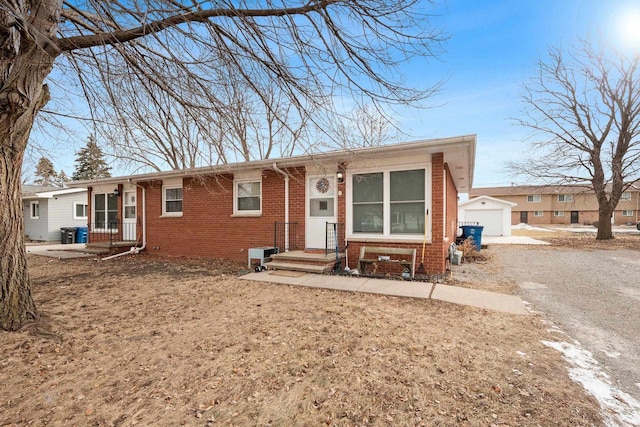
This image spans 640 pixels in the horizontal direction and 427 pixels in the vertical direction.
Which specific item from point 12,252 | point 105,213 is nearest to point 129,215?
point 105,213

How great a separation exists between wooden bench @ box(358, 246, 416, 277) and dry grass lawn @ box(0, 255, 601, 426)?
5.79 feet

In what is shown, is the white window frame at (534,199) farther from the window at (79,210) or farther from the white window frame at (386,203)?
the window at (79,210)

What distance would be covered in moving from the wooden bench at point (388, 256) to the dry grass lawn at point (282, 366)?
5.79ft

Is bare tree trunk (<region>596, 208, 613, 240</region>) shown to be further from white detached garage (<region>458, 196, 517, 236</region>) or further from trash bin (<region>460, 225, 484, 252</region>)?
trash bin (<region>460, 225, 484, 252</region>)

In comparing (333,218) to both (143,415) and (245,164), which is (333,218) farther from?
(143,415)

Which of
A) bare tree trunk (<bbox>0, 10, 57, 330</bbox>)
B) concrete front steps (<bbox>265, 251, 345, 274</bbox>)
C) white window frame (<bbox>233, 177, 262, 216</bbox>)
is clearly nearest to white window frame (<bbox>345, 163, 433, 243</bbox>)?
concrete front steps (<bbox>265, 251, 345, 274</bbox>)

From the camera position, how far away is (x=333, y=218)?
7.98 m

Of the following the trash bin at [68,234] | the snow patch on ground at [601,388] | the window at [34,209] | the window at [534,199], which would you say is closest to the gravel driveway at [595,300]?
the snow patch on ground at [601,388]

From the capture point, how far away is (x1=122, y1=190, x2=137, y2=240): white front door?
38.5ft

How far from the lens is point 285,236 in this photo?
859 centimetres

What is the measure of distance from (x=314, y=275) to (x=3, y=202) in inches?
202

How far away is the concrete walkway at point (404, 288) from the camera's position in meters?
5.08

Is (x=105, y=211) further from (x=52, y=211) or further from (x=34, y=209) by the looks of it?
(x=34, y=209)

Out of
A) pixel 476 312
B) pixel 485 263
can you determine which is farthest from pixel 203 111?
pixel 485 263
